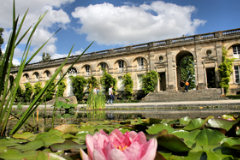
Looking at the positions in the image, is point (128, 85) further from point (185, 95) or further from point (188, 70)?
point (188, 70)

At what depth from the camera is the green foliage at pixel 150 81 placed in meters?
19.0

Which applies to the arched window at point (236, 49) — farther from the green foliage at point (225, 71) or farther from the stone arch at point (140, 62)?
the stone arch at point (140, 62)

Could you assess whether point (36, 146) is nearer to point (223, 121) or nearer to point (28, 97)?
point (223, 121)

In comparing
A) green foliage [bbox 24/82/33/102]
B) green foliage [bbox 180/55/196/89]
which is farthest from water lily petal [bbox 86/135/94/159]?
green foliage [bbox 180/55/196/89]

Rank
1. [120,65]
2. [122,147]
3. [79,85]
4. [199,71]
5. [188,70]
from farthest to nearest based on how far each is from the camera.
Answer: [188,70]
[79,85]
[120,65]
[199,71]
[122,147]

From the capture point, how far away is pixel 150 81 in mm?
19000

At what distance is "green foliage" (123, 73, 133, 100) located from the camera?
792 inches

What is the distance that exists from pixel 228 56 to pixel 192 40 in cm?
375

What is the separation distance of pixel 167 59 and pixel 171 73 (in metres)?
1.61

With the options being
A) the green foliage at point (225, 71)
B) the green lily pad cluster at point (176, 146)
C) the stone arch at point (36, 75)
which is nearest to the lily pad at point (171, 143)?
the green lily pad cluster at point (176, 146)

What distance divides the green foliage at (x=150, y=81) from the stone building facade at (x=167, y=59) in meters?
0.69

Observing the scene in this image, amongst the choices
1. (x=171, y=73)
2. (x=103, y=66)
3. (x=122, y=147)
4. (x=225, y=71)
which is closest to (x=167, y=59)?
(x=171, y=73)

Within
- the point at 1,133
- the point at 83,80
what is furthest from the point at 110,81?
the point at 1,133

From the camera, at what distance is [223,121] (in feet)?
4.36
